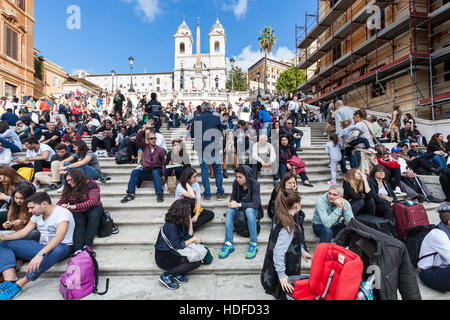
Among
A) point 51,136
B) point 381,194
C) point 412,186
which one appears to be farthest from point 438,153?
point 51,136

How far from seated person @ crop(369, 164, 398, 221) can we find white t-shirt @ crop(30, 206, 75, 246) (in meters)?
5.22

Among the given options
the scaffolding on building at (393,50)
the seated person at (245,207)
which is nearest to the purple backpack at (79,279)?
the seated person at (245,207)

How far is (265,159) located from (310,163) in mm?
2018

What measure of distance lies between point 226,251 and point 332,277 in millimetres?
1768

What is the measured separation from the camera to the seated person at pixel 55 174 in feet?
18.6

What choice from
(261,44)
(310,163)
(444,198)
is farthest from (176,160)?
(261,44)

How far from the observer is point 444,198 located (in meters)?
6.07

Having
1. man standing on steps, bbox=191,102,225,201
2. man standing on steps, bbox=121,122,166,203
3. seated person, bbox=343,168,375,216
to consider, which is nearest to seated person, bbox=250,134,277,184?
man standing on steps, bbox=191,102,225,201

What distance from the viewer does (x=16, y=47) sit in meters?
22.6

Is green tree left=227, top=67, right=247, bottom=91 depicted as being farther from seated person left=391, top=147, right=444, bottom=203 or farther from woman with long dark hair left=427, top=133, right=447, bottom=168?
seated person left=391, top=147, right=444, bottom=203

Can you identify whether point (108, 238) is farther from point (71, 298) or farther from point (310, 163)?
point (310, 163)

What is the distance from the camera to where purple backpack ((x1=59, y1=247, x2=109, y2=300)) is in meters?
2.93

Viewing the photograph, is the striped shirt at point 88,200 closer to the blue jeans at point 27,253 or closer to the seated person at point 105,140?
the blue jeans at point 27,253

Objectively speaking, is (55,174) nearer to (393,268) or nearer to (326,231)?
(326,231)
